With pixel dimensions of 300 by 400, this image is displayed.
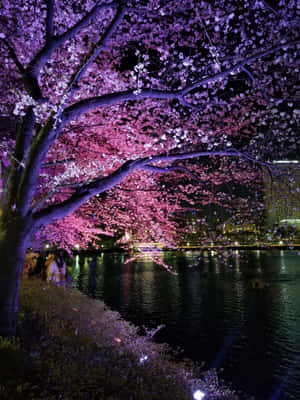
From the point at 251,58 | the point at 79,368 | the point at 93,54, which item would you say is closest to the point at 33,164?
the point at 93,54

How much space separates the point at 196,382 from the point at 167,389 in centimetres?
203

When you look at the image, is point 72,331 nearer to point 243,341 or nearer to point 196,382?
point 196,382

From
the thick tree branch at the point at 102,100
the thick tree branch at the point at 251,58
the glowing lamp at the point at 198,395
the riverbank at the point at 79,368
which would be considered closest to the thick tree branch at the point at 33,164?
the thick tree branch at the point at 102,100

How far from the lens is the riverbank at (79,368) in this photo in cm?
423

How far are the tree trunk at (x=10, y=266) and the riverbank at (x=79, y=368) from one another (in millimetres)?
445

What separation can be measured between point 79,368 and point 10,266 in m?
2.33

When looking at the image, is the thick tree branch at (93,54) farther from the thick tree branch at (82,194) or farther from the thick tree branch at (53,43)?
the thick tree branch at (82,194)

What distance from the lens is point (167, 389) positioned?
542 cm

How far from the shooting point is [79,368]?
16.8ft

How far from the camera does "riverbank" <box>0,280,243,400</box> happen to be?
4.23 metres

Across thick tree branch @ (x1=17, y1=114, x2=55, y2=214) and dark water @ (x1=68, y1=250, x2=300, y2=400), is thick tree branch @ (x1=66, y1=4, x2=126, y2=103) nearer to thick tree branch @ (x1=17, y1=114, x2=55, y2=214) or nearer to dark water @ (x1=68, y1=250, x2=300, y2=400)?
thick tree branch @ (x1=17, y1=114, x2=55, y2=214)

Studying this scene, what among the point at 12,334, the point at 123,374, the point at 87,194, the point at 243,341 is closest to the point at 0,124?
the point at 87,194

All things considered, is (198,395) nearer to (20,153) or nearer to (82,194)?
(82,194)

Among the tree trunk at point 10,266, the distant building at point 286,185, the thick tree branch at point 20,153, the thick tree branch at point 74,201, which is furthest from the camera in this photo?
the distant building at point 286,185
